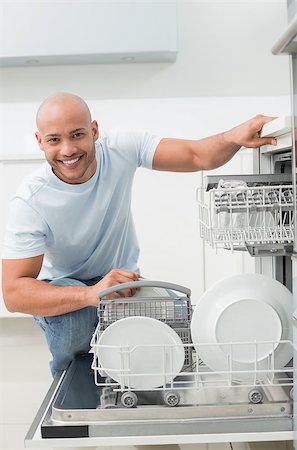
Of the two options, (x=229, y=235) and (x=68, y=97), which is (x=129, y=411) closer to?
(x=229, y=235)

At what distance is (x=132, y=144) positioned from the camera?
203 cm

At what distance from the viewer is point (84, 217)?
1916mm

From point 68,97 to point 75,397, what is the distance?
87 cm

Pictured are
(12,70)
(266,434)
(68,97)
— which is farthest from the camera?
(12,70)

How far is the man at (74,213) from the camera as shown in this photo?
174cm

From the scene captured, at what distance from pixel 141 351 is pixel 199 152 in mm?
744

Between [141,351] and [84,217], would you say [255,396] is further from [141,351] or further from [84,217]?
[84,217]

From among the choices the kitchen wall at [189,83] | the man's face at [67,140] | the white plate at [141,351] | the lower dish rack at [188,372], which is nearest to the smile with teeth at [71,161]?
the man's face at [67,140]

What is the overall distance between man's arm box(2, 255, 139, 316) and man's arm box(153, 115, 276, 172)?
45 cm

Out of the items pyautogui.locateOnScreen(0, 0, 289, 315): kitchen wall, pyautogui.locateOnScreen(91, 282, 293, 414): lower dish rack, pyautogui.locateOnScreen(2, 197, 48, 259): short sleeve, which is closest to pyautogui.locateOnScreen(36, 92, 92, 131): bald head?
pyautogui.locateOnScreen(2, 197, 48, 259): short sleeve

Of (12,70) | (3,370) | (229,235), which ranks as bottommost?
(3,370)

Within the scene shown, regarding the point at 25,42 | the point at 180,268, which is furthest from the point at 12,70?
the point at 180,268

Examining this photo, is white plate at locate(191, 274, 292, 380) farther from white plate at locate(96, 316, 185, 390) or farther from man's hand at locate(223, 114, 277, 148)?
man's hand at locate(223, 114, 277, 148)

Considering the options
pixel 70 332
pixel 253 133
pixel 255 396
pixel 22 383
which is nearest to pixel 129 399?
pixel 255 396
